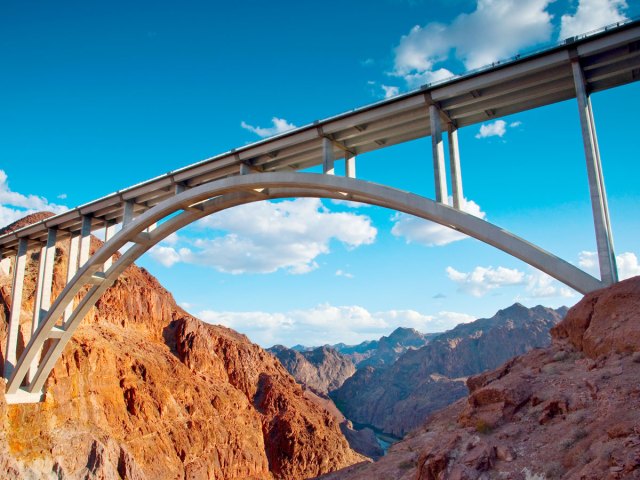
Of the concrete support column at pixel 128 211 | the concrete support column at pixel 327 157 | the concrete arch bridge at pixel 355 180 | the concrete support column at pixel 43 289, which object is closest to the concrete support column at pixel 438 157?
the concrete arch bridge at pixel 355 180

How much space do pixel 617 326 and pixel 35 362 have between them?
78.0 feet

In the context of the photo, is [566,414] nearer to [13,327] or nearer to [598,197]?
[598,197]

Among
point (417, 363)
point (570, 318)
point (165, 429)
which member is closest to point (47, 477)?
point (165, 429)

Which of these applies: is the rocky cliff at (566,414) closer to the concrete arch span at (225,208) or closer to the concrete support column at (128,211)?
the concrete arch span at (225,208)

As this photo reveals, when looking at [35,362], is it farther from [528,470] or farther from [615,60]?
[615,60]

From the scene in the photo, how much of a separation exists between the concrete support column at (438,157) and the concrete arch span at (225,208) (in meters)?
0.38

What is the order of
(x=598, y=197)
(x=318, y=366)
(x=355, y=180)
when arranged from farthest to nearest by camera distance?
(x=318, y=366)
(x=355, y=180)
(x=598, y=197)

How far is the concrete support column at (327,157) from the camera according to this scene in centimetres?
1488

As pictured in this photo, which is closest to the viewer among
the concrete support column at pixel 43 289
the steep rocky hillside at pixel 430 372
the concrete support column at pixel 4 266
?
the concrete support column at pixel 43 289

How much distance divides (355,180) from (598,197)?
5.86 meters

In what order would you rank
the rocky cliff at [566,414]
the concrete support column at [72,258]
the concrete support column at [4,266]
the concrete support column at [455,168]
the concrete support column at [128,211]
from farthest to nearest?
the concrete support column at [4,266]
the concrete support column at [72,258]
the concrete support column at [128,211]
the concrete support column at [455,168]
the rocky cliff at [566,414]

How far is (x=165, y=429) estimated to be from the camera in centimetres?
3216

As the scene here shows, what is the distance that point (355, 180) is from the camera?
44.8 ft

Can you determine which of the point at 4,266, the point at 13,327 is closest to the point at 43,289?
the point at 13,327
